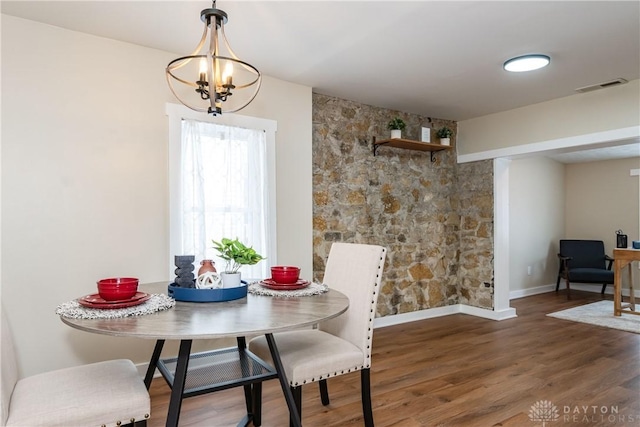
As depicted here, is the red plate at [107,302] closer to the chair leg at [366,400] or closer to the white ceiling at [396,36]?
the chair leg at [366,400]

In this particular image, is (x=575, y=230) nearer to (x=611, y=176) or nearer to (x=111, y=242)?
(x=611, y=176)

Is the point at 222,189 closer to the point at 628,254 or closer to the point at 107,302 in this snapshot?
the point at 107,302

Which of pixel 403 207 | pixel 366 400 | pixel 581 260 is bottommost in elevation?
pixel 366 400

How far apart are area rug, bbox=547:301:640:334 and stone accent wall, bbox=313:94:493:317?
1.05m

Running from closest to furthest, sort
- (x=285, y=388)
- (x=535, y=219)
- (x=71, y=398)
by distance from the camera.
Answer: (x=71, y=398) < (x=285, y=388) < (x=535, y=219)

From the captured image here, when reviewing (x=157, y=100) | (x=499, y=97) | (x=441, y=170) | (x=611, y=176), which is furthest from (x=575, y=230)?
(x=157, y=100)

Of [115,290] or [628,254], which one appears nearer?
[115,290]

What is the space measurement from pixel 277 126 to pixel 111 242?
1619 millimetres

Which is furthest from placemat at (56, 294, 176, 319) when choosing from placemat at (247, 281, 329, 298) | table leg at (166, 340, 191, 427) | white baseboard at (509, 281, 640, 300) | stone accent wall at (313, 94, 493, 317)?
white baseboard at (509, 281, 640, 300)

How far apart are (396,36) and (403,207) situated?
7.53 feet

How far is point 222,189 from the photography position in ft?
10.6

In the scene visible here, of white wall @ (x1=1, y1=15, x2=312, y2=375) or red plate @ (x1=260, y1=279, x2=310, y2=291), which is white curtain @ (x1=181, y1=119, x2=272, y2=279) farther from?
red plate @ (x1=260, y1=279, x2=310, y2=291)

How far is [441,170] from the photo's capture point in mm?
5125
